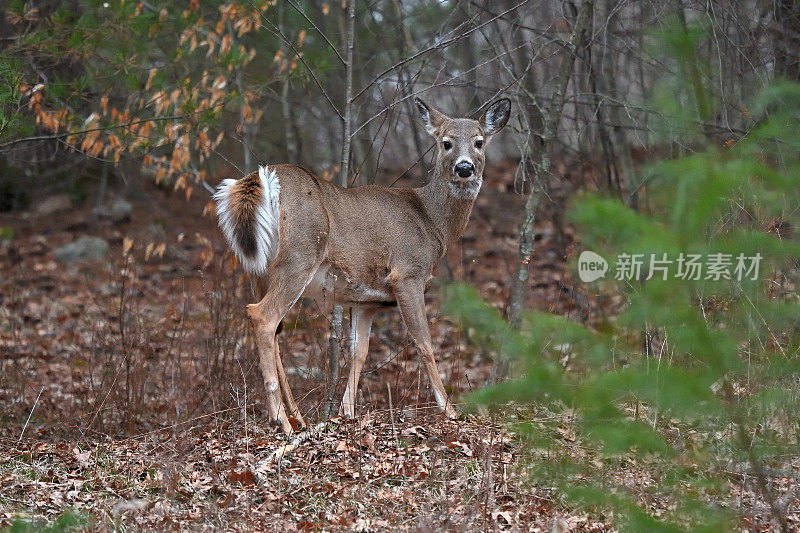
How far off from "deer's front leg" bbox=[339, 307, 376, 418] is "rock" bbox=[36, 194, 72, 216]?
10084mm

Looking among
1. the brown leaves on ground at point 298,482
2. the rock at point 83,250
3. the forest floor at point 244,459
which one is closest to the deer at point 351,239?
the forest floor at point 244,459

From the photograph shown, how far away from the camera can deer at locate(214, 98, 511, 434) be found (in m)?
6.17

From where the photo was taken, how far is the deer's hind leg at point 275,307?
618 centimetres

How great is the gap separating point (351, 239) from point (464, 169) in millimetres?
961

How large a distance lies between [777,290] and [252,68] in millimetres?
8850

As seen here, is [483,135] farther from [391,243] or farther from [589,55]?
[589,55]

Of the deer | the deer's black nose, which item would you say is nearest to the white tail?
the deer

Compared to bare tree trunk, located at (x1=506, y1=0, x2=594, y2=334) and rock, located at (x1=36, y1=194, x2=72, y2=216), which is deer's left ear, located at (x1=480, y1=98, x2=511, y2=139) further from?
rock, located at (x1=36, y1=194, x2=72, y2=216)

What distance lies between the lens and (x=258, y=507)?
4605 mm

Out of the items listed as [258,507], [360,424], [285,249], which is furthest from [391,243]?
[258,507]

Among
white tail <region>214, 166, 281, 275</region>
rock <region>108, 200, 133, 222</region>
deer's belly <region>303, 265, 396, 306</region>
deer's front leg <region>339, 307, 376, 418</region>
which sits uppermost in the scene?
rock <region>108, 200, 133, 222</region>

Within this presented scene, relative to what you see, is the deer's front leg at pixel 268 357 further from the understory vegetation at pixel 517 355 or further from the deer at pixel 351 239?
the understory vegetation at pixel 517 355

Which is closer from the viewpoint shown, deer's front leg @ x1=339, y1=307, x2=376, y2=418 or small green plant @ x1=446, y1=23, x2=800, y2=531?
small green plant @ x1=446, y1=23, x2=800, y2=531

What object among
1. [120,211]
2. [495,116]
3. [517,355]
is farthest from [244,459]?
[120,211]
